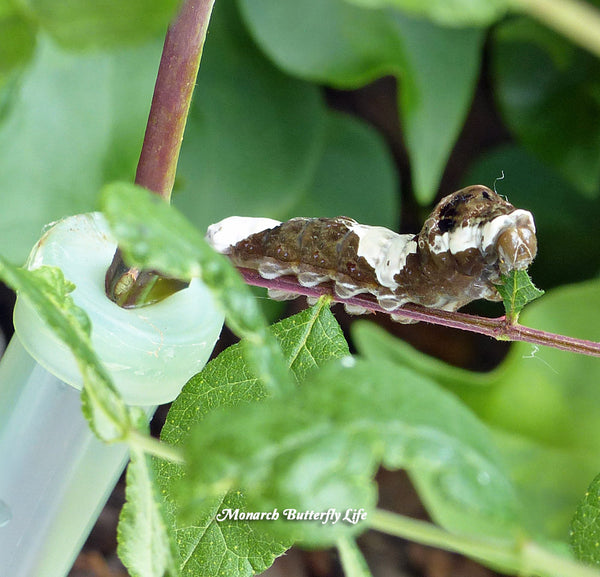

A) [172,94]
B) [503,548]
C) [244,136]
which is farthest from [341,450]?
[244,136]

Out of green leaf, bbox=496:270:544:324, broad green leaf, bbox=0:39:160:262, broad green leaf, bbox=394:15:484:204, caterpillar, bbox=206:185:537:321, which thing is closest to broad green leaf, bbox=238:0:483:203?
broad green leaf, bbox=394:15:484:204

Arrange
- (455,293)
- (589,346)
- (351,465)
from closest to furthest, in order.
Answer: (351,465)
(589,346)
(455,293)

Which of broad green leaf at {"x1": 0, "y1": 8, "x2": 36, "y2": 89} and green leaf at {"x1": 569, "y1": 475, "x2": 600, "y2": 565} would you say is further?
green leaf at {"x1": 569, "y1": 475, "x2": 600, "y2": 565}

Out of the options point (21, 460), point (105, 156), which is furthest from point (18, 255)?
point (21, 460)

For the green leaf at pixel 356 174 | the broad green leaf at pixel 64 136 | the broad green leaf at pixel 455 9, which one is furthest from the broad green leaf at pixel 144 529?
the green leaf at pixel 356 174

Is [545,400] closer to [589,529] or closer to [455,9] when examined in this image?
[589,529]

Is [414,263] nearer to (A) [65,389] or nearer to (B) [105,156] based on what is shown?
(A) [65,389]

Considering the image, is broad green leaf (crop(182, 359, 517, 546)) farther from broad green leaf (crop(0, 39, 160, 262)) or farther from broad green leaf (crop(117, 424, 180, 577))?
broad green leaf (crop(0, 39, 160, 262))
